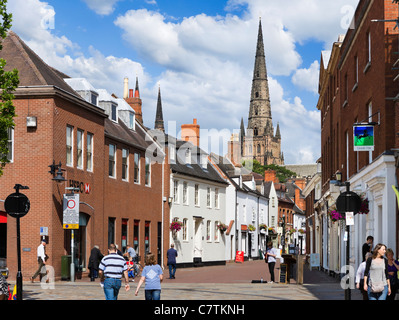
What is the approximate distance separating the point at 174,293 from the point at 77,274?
9800 millimetres

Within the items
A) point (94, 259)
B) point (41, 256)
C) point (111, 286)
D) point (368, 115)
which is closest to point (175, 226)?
point (94, 259)

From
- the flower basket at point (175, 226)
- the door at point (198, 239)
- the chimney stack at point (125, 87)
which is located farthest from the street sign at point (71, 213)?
the door at point (198, 239)

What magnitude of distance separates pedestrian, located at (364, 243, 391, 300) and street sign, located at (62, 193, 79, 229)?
1733cm

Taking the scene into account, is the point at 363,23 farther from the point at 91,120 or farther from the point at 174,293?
the point at 91,120

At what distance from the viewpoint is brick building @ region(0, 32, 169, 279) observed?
2917 centimetres

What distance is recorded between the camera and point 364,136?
2167 cm

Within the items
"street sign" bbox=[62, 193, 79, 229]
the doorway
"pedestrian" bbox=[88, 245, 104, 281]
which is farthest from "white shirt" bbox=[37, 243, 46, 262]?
the doorway

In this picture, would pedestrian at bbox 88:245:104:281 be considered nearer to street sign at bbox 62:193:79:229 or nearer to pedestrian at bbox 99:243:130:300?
street sign at bbox 62:193:79:229

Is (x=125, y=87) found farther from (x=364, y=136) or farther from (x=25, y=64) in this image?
(x=364, y=136)

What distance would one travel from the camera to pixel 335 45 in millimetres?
33219

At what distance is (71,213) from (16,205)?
36.4 feet

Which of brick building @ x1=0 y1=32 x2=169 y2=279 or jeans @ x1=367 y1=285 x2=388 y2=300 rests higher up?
brick building @ x1=0 y1=32 x2=169 y2=279

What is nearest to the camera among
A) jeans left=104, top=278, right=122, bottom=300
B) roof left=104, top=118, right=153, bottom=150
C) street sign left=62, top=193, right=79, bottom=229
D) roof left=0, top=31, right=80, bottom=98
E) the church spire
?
jeans left=104, top=278, right=122, bottom=300
